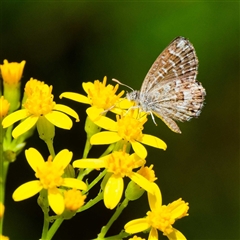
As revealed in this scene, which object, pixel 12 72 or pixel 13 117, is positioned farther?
pixel 12 72

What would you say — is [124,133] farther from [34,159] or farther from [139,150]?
[34,159]

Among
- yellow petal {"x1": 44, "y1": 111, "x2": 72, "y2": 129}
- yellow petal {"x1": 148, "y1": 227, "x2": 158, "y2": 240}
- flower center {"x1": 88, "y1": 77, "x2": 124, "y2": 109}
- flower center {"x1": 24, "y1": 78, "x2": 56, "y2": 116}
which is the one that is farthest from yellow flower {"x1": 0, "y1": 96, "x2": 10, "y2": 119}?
yellow petal {"x1": 148, "y1": 227, "x2": 158, "y2": 240}

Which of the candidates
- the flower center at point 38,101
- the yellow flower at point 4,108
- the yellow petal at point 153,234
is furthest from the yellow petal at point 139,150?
the yellow flower at point 4,108

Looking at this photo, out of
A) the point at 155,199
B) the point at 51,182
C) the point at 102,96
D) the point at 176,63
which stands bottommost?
the point at 155,199

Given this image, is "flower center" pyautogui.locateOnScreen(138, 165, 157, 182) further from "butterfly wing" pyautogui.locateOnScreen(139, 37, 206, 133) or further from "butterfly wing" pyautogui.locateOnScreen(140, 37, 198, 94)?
"butterfly wing" pyautogui.locateOnScreen(140, 37, 198, 94)

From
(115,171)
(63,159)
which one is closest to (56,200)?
(63,159)

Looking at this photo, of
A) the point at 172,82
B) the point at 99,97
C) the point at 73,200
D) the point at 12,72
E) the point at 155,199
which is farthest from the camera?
the point at 12,72
